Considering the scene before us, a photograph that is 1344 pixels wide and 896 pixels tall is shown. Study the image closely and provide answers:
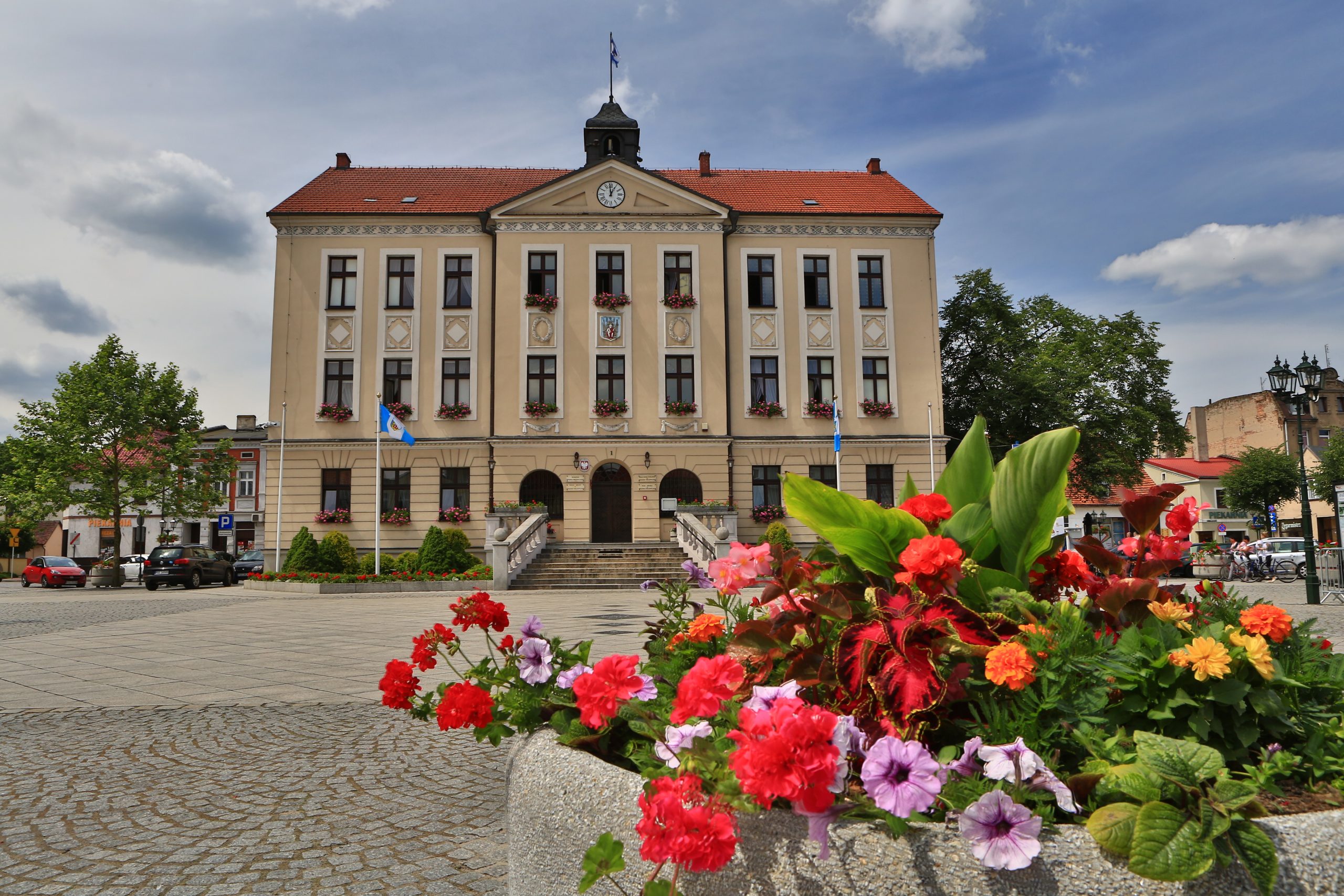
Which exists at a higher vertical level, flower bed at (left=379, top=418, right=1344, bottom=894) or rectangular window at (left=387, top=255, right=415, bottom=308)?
rectangular window at (left=387, top=255, right=415, bottom=308)

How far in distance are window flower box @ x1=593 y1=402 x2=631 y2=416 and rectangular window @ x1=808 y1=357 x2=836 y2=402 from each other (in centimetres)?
633

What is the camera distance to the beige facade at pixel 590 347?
28.2 m

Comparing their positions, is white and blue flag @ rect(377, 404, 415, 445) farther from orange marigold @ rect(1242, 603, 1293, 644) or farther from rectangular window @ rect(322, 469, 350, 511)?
orange marigold @ rect(1242, 603, 1293, 644)

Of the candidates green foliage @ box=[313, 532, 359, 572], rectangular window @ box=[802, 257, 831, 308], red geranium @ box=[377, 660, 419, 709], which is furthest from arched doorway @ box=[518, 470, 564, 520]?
red geranium @ box=[377, 660, 419, 709]

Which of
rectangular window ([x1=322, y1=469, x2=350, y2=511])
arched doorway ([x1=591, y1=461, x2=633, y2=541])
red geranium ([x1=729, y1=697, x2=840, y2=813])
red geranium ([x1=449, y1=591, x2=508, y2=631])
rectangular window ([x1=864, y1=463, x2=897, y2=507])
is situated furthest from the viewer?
rectangular window ([x1=864, y1=463, x2=897, y2=507])

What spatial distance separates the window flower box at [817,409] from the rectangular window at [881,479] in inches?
86.3

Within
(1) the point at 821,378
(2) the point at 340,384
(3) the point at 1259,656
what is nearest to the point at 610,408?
(1) the point at 821,378

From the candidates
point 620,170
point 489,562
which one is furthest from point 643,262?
point 489,562

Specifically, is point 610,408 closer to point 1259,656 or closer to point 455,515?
point 455,515

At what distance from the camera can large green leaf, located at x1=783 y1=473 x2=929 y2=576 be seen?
2.23m

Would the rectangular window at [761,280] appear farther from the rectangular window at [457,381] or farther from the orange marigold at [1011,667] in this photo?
the orange marigold at [1011,667]

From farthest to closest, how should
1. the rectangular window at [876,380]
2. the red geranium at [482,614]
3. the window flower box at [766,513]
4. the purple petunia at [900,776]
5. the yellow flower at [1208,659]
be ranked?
the rectangular window at [876,380] < the window flower box at [766,513] < the red geranium at [482,614] < the yellow flower at [1208,659] < the purple petunia at [900,776]

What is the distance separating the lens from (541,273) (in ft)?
95.9

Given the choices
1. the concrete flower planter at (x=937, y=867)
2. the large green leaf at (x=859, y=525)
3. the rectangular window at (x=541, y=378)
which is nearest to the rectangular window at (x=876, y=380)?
the rectangular window at (x=541, y=378)
